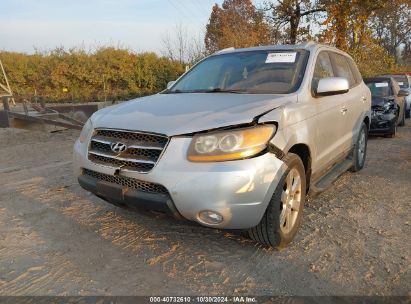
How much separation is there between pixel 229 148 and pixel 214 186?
30cm

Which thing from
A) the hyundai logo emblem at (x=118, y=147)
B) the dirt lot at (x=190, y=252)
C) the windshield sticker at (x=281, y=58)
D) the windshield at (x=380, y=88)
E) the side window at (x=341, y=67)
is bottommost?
the dirt lot at (x=190, y=252)

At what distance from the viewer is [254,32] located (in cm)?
1953

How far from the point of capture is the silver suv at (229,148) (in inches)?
106

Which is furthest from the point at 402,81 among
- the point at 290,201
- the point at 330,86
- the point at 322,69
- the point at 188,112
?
the point at 188,112

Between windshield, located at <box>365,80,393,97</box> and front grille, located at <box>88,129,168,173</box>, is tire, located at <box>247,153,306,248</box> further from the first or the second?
windshield, located at <box>365,80,393,97</box>

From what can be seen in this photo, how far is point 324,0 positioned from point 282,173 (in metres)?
18.3

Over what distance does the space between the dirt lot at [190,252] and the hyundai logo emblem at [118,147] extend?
0.57 metres

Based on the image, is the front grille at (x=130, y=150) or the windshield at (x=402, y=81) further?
the windshield at (x=402, y=81)

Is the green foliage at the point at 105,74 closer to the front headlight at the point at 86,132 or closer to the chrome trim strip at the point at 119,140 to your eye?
the front headlight at the point at 86,132

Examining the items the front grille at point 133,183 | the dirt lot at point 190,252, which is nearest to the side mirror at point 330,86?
the dirt lot at point 190,252

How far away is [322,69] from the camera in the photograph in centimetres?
425

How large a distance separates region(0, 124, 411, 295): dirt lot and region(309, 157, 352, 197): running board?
1.02ft

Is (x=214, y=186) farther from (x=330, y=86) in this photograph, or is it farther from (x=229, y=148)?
(x=330, y=86)

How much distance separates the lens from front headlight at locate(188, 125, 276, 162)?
8.89 ft
